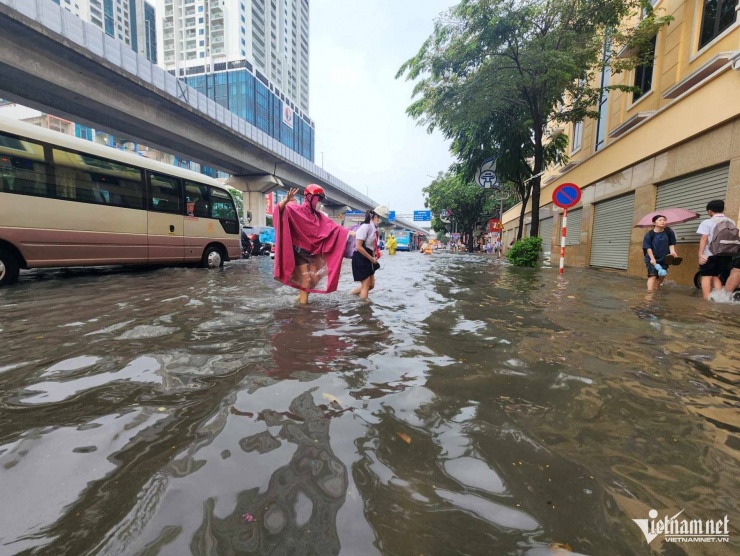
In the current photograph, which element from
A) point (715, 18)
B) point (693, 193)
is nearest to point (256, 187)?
point (715, 18)

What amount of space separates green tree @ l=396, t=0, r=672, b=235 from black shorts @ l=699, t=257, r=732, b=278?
7.59 meters

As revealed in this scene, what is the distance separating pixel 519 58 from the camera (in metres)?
12.0

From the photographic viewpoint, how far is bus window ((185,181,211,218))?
980 centimetres

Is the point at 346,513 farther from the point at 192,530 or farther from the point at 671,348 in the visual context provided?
the point at 671,348

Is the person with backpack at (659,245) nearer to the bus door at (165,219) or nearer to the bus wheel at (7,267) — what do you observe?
the bus door at (165,219)

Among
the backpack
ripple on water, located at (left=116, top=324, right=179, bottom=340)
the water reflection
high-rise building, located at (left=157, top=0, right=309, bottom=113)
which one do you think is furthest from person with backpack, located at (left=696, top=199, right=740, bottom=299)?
high-rise building, located at (left=157, top=0, right=309, bottom=113)

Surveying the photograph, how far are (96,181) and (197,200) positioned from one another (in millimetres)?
2630

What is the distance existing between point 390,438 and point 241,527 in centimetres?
73

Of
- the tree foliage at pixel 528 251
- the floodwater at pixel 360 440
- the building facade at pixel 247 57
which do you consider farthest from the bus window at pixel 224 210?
the building facade at pixel 247 57

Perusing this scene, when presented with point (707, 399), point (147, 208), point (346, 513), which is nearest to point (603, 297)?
point (707, 399)

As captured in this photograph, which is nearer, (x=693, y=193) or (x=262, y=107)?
(x=693, y=193)

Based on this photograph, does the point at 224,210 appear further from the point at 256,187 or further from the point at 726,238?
the point at 256,187

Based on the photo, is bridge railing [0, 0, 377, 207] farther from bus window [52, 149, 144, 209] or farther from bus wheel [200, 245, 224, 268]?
bus wheel [200, 245, 224, 268]

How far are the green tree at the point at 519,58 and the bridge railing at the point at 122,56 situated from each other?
1074cm
